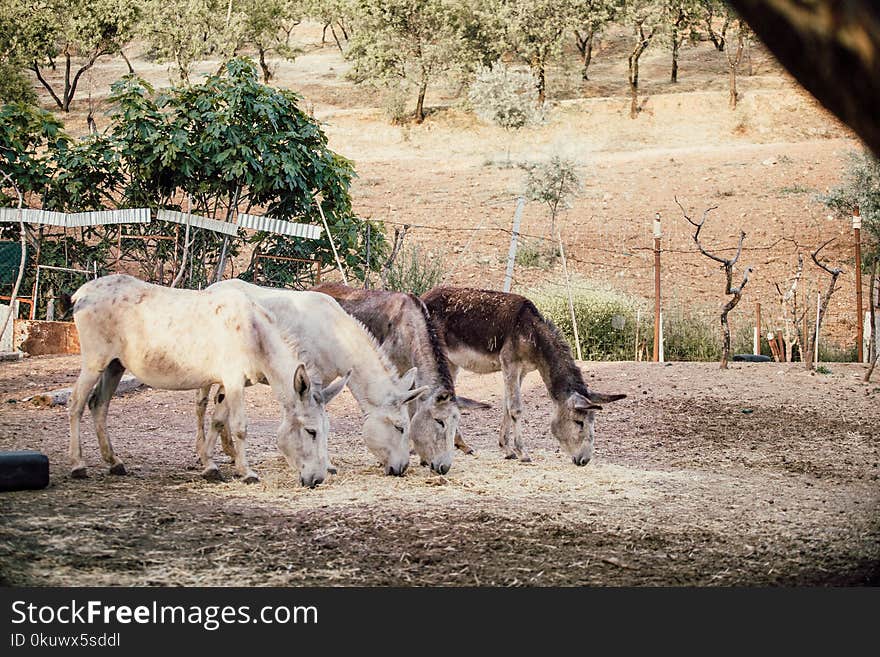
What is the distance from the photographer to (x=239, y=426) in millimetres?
6551

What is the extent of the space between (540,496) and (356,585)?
2.35m

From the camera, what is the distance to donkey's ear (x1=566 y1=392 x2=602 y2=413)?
7.69 metres

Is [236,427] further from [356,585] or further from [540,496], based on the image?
[356,585]

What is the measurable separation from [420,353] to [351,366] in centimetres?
66

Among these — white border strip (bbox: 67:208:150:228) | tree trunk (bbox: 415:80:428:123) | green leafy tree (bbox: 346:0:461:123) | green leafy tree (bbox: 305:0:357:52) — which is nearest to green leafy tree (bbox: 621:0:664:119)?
green leafy tree (bbox: 346:0:461:123)

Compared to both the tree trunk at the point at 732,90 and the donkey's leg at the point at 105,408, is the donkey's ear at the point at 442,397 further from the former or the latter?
the tree trunk at the point at 732,90

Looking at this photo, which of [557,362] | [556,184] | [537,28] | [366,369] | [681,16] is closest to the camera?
[366,369]

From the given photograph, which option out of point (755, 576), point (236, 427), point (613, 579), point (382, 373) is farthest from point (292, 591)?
point (382, 373)

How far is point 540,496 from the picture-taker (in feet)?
21.5

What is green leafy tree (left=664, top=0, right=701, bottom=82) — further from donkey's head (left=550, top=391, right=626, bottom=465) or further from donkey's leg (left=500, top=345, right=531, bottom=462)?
donkey's head (left=550, top=391, right=626, bottom=465)

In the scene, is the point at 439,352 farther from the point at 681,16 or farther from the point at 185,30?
the point at 681,16

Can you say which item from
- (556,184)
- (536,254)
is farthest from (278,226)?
(556,184)

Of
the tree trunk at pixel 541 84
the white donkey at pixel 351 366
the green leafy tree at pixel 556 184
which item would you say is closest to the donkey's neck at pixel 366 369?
the white donkey at pixel 351 366

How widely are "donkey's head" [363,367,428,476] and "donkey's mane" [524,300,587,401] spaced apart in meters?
1.39
